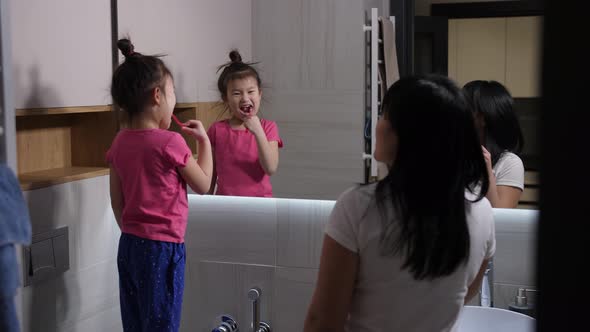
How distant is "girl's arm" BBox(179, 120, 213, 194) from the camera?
5.24ft

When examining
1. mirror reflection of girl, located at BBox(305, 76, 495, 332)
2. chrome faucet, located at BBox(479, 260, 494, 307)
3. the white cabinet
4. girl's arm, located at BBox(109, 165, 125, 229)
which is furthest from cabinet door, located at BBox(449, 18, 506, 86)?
girl's arm, located at BBox(109, 165, 125, 229)

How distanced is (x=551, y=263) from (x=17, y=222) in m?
0.82

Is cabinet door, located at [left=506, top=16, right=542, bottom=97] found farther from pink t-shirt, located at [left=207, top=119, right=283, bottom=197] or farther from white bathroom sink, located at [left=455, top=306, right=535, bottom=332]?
pink t-shirt, located at [left=207, top=119, right=283, bottom=197]

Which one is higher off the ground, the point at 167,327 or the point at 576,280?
the point at 576,280

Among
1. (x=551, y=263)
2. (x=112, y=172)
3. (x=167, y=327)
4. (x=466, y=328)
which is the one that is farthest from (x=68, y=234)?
(x=551, y=263)

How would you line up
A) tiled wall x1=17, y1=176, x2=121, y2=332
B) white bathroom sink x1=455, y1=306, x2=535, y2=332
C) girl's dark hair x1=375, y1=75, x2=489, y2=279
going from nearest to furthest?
girl's dark hair x1=375, y1=75, x2=489, y2=279 < white bathroom sink x1=455, y1=306, x2=535, y2=332 < tiled wall x1=17, y1=176, x2=121, y2=332

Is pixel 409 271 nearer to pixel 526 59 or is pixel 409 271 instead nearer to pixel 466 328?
pixel 466 328

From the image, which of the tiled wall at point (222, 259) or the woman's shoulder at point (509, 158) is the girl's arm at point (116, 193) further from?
the woman's shoulder at point (509, 158)

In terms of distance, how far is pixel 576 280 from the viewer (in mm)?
287

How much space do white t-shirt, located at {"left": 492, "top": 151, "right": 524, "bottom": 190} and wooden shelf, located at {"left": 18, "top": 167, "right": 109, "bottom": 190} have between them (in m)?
0.98

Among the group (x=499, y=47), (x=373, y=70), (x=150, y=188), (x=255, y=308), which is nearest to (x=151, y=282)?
(x=150, y=188)

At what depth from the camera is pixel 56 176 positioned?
1564 mm

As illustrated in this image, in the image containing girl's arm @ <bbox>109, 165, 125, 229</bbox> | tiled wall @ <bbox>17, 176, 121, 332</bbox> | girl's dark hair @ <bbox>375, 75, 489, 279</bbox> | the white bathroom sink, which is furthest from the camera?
girl's arm @ <bbox>109, 165, 125, 229</bbox>

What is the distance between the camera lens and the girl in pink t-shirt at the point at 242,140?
1.74m
